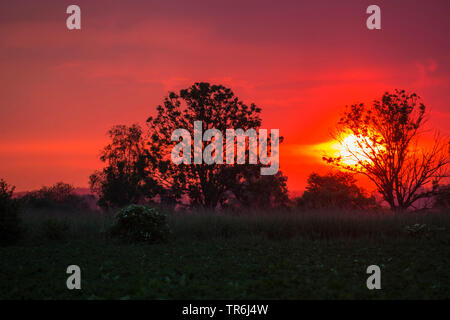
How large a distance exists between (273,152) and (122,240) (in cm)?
1890

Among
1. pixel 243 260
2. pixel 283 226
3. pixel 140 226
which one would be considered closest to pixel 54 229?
pixel 140 226

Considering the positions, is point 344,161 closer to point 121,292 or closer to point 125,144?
point 125,144

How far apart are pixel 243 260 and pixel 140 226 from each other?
5.68 m

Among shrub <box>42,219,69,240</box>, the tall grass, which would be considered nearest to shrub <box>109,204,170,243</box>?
the tall grass

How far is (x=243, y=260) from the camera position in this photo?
10383 millimetres

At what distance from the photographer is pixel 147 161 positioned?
102 ft

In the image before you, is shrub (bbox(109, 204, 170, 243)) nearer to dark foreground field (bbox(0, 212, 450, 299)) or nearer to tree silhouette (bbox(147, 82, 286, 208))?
dark foreground field (bbox(0, 212, 450, 299))

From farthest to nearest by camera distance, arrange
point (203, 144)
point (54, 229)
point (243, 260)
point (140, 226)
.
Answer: point (203, 144) → point (54, 229) → point (140, 226) → point (243, 260)

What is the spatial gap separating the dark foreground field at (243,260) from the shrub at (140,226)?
1.80 ft

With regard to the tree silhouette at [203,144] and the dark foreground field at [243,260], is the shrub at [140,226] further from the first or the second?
the tree silhouette at [203,144]

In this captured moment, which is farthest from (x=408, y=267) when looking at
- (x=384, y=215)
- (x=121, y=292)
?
(x=384, y=215)

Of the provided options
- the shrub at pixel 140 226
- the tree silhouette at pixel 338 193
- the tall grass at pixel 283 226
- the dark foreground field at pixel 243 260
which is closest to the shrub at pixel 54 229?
the dark foreground field at pixel 243 260

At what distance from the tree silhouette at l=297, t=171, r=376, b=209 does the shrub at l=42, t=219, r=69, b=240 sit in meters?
21.6

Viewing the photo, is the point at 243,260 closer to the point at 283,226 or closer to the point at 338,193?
the point at 283,226
